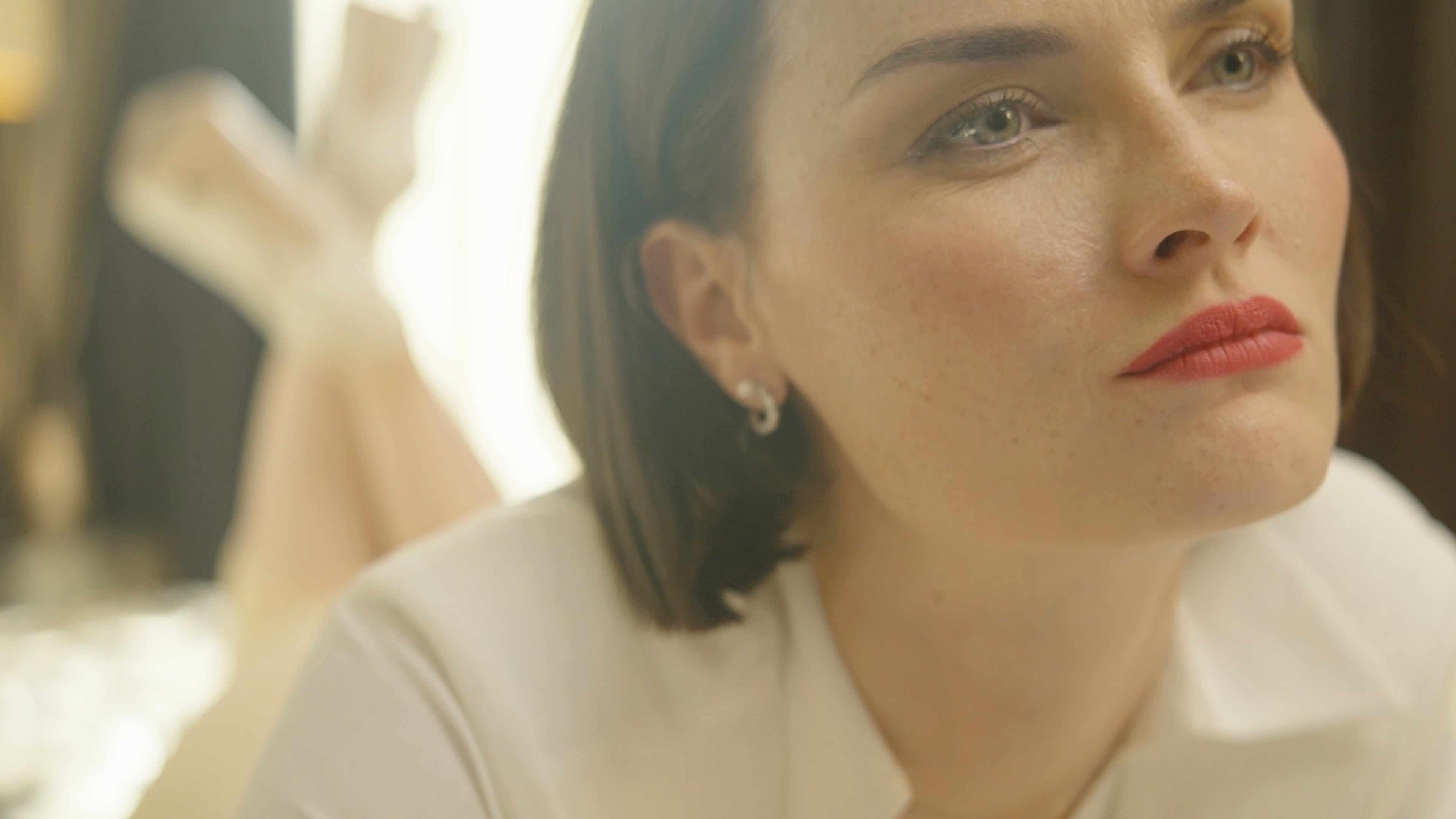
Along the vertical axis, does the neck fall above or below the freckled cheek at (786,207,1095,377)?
below

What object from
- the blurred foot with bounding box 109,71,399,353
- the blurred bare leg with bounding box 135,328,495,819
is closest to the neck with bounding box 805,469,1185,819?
the blurred bare leg with bounding box 135,328,495,819

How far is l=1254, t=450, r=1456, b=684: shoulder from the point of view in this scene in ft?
3.61

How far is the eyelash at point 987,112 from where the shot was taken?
32.2 inches

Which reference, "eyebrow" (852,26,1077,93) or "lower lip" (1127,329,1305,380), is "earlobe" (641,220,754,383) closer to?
"eyebrow" (852,26,1077,93)

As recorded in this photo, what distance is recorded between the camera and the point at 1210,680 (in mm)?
1084

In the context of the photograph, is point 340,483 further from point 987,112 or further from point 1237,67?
point 1237,67

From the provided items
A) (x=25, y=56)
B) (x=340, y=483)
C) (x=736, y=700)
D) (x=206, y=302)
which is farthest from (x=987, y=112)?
(x=25, y=56)

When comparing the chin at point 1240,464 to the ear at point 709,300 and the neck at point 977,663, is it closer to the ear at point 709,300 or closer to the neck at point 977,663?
the neck at point 977,663

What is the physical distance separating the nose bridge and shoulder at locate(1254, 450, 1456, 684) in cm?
41

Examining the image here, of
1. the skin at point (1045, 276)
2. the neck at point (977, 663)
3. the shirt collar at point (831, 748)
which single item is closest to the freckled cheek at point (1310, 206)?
the skin at point (1045, 276)

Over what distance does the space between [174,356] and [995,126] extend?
125 inches

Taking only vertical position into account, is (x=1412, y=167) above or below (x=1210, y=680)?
below

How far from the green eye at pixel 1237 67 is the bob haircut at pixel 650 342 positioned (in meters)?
0.36

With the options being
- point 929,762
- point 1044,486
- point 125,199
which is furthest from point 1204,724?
point 125,199
